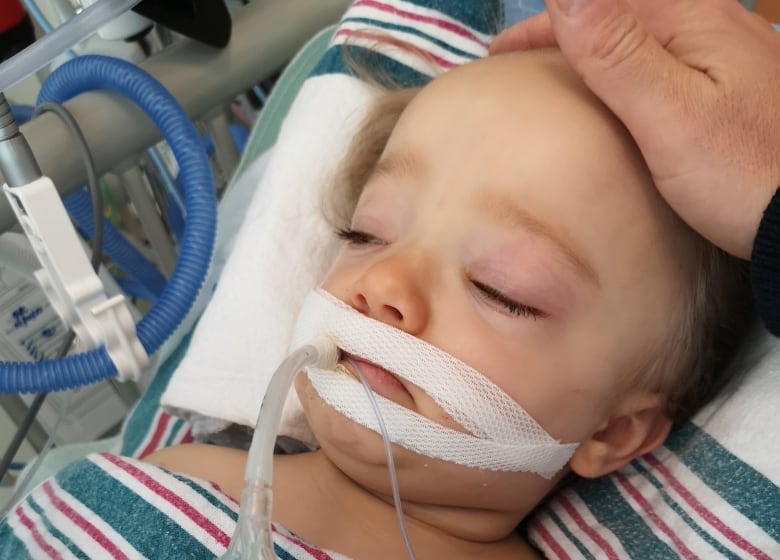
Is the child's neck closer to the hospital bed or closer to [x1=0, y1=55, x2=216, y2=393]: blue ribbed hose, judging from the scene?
the hospital bed

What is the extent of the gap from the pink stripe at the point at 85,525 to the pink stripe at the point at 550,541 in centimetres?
47

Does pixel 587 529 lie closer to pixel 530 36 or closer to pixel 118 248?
pixel 530 36

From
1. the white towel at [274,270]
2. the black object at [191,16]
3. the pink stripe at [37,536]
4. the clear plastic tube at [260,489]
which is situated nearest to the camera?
the clear plastic tube at [260,489]

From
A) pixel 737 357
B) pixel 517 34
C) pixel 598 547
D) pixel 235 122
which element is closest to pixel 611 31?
pixel 517 34

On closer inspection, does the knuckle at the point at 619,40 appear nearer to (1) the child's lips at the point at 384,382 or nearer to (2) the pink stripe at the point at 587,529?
(1) the child's lips at the point at 384,382

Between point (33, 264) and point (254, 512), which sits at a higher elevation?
point (33, 264)

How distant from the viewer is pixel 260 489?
64 centimetres

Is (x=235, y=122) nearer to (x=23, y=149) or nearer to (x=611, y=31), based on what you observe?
(x=23, y=149)

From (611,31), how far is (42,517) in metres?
0.77

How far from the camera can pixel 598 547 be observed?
0.88 m

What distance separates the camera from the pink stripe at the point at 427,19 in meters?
1.20

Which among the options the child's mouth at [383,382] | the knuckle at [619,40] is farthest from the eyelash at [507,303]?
the knuckle at [619,40]

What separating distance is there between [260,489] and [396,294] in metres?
0.21

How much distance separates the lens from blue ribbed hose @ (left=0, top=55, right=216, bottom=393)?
86 centimetres
